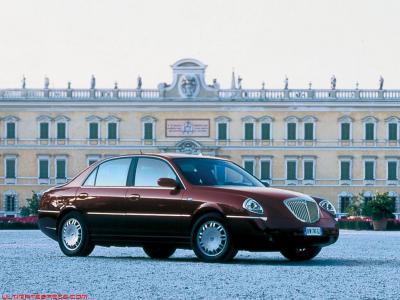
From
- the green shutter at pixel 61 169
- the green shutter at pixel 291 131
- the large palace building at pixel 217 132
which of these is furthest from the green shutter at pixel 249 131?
the green shutter at pixel 61 169

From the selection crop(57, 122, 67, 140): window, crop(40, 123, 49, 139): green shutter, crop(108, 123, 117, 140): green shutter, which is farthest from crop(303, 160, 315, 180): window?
crop(40, 123, 49, 139): green shutter

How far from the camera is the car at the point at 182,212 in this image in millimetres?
12734

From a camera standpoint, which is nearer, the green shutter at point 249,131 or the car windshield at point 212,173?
the car windshield at point 212,173

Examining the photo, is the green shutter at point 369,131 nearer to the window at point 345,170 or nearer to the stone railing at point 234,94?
the stone railing at point 234,94

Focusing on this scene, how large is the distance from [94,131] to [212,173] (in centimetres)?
5537

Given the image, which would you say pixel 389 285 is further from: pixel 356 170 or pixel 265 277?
pixel 356 170

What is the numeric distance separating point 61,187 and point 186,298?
5.97m

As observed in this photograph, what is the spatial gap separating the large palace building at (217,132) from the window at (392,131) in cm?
6

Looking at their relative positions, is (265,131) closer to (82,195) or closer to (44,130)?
(44,130)

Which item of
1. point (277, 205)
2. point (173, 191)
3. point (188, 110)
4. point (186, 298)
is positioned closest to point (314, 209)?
point (277, 205)

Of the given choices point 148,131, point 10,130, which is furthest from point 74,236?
point 10,130

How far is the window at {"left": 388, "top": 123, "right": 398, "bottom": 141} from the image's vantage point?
6762 centimetres

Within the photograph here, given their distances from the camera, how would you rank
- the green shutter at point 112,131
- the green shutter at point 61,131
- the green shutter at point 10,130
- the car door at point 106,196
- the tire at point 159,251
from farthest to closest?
the green shutter at point 61,131 < the green shutter at point 10,130 < the green shutter at point 112,131 < the tire at point 159,251 < the car door at point 106,196

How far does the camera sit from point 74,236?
14000 millimetres
